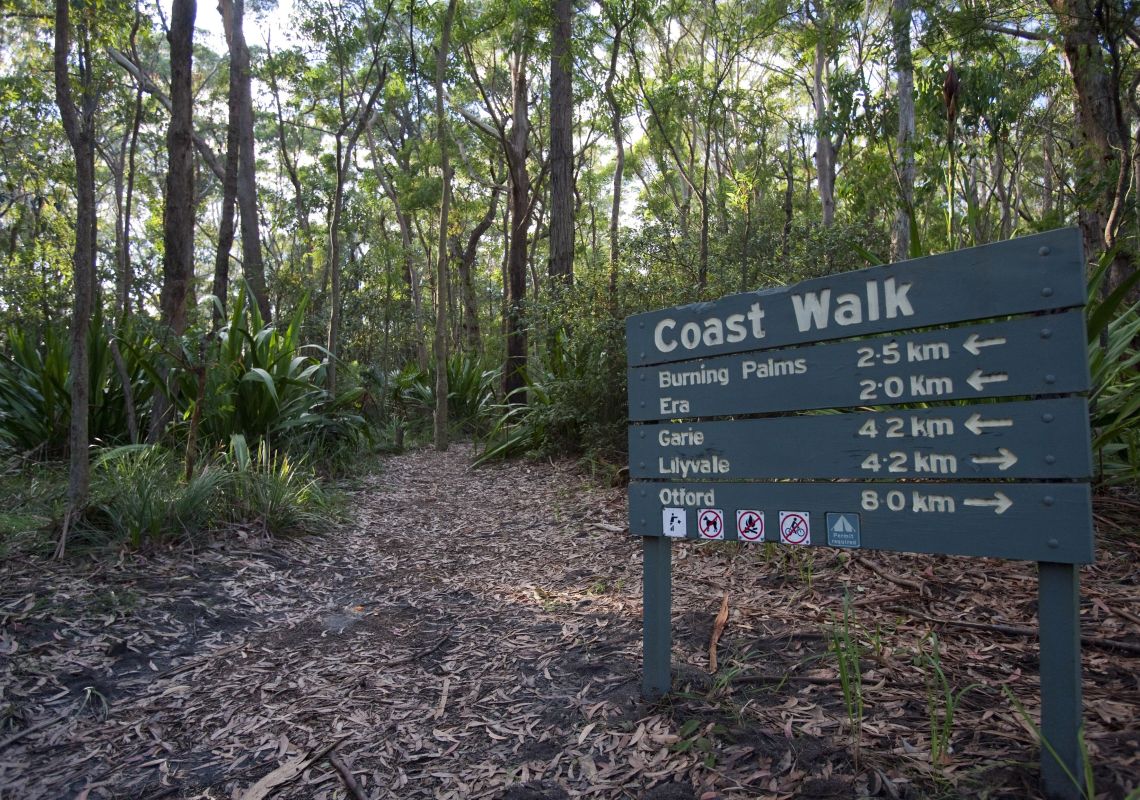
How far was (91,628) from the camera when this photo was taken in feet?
11.5

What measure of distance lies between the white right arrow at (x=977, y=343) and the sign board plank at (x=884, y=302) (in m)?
0.06

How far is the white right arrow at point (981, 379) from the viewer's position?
6.40 feet

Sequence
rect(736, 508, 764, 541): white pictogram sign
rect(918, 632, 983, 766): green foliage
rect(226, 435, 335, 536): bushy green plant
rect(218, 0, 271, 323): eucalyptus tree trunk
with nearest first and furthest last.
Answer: rect(918, 632, 983, 766): green foliage, rect(736, 508, 764, 541): white pictogram sign, rect(226, 435, 335, 536): bushy green plant, rect(218, 0, 271, 323): eucalyptus tree trunk

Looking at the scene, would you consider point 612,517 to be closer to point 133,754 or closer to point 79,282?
point 133,754

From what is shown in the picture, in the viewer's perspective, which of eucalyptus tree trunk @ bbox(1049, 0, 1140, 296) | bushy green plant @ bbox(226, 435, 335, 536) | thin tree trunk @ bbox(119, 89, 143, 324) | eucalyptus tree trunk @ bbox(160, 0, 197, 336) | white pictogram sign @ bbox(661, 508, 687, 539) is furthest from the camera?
thin tree trunk @ bbox(119, 89, 143, 324)

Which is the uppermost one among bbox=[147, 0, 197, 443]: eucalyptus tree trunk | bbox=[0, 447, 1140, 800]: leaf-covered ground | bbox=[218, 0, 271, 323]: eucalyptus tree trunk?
bbox=[218, 0, 271, 323]: eucalyptus tree trunk

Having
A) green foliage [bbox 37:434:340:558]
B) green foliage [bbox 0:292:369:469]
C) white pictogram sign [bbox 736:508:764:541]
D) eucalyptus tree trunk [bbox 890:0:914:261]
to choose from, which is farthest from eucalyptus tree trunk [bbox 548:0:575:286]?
white pictogram sign [bbox 736:508:764:541]

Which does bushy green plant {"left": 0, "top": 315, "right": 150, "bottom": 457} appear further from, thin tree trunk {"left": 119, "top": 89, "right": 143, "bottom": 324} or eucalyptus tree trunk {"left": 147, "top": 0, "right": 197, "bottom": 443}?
thin tree trunk {"left": 119, "top": 89, "right": 143, "bottom": 324}

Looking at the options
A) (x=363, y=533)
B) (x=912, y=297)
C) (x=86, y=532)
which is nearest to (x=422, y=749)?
(x=912, y=297)

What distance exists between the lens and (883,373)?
215 cm

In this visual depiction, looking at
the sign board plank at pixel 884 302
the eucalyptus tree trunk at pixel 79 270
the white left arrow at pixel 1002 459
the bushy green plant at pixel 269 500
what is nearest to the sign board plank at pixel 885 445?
the white left arrow at pixel 1002 459

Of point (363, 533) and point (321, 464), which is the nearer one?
point (363, 533)

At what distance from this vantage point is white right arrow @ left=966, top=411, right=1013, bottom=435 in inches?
76.0

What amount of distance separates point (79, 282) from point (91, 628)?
2128 millimetres
